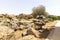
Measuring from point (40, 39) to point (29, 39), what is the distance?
161 centimetres

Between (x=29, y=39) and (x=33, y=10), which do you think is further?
(x=33, y=10)

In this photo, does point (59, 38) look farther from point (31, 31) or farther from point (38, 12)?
point (38, 12)

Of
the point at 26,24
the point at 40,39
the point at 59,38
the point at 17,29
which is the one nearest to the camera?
the point at 40,39

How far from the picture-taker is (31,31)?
11680 millimetres

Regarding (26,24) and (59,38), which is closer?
(59,38)

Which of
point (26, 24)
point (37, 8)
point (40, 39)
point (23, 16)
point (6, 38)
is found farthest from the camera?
point (37, 8)

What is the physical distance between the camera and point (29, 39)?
972cm

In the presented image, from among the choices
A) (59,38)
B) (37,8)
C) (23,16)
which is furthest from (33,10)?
(59,38)

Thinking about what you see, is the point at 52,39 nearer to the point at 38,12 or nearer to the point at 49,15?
the point at 38,12

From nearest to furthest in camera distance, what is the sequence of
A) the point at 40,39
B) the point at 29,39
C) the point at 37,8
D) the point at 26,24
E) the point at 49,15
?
the point at 29,39
the point at 40,39
the point at 26,24
the point at 37,8
the point at 49,15

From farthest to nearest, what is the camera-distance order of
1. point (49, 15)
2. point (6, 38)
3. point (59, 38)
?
point (49, 15) → point (59, 38) → point (6, 38)

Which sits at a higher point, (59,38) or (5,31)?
(5,31)

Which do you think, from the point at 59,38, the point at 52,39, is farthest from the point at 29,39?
the point at 59,38

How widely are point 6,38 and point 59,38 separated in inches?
200
